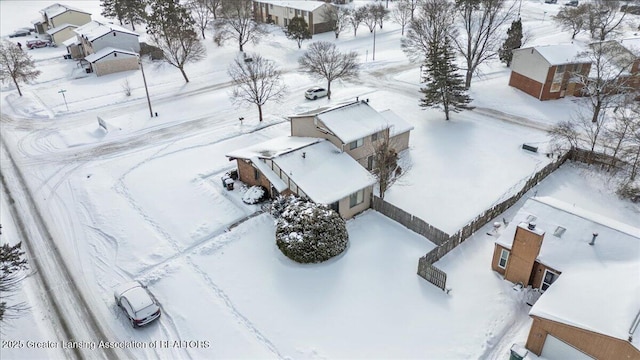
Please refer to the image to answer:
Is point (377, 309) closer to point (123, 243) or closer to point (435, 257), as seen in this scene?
point (435, 257)

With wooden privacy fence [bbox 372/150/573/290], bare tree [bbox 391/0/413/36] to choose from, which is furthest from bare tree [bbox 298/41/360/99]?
bare tree [bbox 391/0/413/36]

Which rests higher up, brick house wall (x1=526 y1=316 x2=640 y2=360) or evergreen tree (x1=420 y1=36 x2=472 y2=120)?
evergreen tree (x1=420 y1=36 x2=472 y2=120)

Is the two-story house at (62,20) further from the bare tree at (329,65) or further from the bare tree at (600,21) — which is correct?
the bare tree at (600,21)

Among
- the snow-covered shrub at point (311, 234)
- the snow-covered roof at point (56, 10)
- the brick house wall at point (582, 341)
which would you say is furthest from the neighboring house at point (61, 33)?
the brick house wall at point (582, 341)

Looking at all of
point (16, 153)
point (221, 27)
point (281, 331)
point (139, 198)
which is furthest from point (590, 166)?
point (221, 27)

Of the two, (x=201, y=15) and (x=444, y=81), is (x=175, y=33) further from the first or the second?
(x=444, y=81)

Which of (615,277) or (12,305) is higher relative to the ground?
(615,277)

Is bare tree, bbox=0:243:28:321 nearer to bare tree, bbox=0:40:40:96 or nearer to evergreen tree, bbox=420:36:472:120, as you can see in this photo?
evergreen tree, bbox=420:36:472:120
